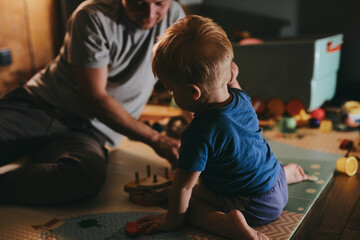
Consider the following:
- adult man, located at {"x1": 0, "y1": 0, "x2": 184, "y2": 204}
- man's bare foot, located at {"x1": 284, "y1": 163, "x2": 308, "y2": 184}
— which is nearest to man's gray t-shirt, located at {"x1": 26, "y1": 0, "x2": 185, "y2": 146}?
adult man, located at {"x1": 0, "y1": 0, "x2": 184, "y2": 204}

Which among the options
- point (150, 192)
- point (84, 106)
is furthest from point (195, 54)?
point (84, 106)

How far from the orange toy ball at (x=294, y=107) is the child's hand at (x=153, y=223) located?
3.67 ft

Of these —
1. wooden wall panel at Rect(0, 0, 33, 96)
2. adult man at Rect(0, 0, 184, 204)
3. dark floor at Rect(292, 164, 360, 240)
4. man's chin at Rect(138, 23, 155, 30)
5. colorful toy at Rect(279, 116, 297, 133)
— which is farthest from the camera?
wooden wall panel at Rect(0, 0, 33, 96)

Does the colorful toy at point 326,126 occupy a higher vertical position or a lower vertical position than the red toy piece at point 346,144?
lower

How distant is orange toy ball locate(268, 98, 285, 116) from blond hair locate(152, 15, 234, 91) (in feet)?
3.76

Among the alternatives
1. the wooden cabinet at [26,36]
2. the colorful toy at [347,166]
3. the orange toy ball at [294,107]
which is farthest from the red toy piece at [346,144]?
the wooden cabinet at [26,36]

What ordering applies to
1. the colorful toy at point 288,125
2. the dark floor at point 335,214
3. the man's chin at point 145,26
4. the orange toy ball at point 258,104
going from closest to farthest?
1. the dark floor at point 335,214
2. the man's chin at point 145,26
3. the colorful toy at point 288,125
4. the orange toy ball at point 258,104

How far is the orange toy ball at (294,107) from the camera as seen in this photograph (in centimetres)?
183

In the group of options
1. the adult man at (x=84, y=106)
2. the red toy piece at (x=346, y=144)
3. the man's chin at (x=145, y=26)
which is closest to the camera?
the adult man at (x=84, y=106)

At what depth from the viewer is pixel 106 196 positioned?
3.67 feet

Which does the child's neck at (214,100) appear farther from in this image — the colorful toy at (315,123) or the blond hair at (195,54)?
the colorful toy at (315,123)

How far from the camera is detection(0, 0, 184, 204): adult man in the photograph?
1054 millimetres

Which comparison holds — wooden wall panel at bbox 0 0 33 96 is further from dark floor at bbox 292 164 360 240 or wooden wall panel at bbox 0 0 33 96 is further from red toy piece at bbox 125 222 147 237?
dark floor at bbox 292 164 360 240

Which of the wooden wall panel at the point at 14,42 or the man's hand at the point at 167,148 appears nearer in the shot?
the man's hand at the point at 167,148
